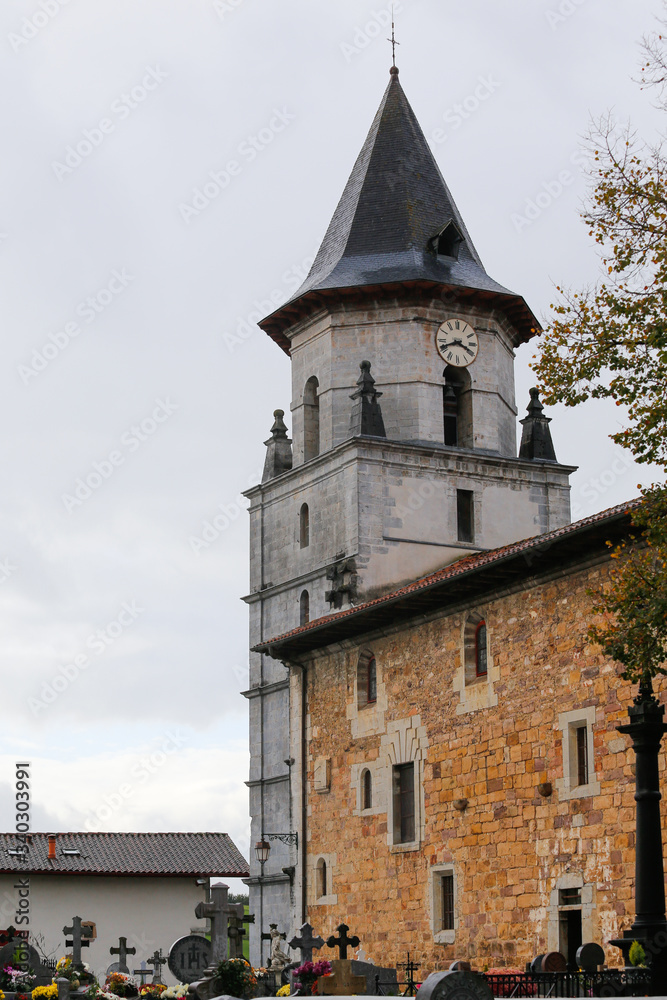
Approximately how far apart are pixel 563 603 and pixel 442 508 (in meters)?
11.9

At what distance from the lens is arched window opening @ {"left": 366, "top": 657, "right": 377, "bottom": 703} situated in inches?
1166

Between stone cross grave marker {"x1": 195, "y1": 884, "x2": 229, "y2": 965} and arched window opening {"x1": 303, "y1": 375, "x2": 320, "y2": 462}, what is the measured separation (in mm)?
17346

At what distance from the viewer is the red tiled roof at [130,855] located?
45.7 metres

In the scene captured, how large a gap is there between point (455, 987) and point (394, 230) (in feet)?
90.1

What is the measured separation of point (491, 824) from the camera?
81.4 feet

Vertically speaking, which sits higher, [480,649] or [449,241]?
[449,241]

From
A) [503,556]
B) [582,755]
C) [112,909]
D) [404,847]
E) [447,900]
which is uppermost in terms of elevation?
[503,556]

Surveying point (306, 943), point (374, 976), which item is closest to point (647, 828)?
point (306, 943)

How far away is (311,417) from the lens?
37.8 meters

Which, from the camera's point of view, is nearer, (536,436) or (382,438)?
(382,438)

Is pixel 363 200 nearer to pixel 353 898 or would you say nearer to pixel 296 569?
pixel 296 569

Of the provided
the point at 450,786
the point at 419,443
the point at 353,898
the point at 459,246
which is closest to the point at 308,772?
the point at 353,898

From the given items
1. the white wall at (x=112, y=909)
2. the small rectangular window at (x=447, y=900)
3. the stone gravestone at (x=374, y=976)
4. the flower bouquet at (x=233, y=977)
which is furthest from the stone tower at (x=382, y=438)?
the flower bouquet at (x=233, y=977)

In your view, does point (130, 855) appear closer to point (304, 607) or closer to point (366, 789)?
point (304, 607)
